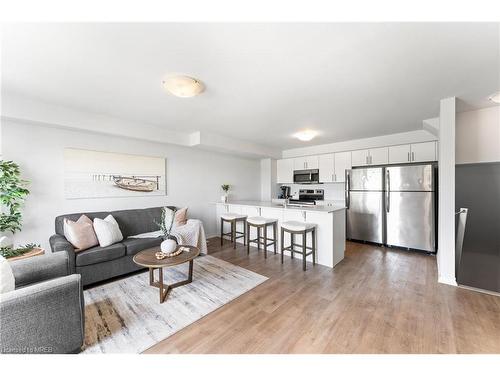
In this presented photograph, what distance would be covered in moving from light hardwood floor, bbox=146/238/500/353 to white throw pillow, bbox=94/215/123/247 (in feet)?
5.71

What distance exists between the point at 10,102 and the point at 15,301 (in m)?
2.50

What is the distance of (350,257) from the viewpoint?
3492mm

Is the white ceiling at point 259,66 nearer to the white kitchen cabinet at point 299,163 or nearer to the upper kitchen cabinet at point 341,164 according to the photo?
the upper kitchen cabinet at point 341,164

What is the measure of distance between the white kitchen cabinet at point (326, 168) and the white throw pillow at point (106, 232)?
4549 millimetres

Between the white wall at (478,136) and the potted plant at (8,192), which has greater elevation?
the white wall at (478,136)

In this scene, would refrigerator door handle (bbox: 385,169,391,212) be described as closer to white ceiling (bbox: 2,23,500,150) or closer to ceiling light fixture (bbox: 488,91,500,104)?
white ceiling (bbox: 2,23,500,150)

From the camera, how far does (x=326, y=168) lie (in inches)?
203

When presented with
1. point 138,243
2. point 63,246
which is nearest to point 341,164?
point 138,243

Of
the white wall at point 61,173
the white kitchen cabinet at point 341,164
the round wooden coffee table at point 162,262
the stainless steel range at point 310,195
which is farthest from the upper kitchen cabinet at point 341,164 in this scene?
the round wooden coffee table at point 162,262

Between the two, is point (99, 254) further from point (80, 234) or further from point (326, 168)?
point (326, 168)

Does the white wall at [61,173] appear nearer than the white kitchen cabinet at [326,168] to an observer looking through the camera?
Yes

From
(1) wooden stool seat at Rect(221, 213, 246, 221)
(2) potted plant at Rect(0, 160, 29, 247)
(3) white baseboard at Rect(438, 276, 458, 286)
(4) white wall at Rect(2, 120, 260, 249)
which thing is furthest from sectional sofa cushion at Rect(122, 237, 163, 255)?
(3) white baseboard at Rect(438, 276, 458, 286)

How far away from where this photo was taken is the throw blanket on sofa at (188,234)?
10.7 feet
